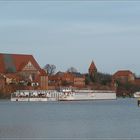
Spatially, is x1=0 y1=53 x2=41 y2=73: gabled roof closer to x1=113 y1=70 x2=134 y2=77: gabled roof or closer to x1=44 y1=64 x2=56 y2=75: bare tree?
x1=44 y1=64 x2=56 y2=75: bare tree

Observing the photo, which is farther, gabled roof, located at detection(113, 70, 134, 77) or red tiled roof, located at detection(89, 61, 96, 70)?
gabled roof, located at detection(113, 70, 134, 77)

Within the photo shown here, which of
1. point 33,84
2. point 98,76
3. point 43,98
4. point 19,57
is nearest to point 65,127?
point 43,98

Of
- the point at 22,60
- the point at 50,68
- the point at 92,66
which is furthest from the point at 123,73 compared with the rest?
the point at 22,60

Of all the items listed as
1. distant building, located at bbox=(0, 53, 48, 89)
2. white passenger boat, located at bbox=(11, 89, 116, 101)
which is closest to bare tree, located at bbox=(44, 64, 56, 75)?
distant building, located at bbox=(0, 53, 48, 89)

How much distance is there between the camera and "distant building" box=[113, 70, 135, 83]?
Result: 18873cm

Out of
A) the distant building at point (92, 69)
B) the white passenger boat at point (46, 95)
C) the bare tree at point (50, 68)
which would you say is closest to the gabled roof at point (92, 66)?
the distant building at point (92, 69)

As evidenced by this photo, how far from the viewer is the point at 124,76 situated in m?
195

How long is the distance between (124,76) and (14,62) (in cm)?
5685

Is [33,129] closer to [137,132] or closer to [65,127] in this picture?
[65,127]

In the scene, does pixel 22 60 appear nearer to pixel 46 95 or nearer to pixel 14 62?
pixel 14 62

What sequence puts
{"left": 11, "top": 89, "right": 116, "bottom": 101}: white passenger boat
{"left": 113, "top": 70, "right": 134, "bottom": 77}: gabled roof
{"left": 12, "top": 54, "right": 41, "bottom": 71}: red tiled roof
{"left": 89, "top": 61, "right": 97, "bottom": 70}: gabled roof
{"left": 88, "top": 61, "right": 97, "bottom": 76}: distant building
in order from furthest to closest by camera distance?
{"left": 113, "top": 70, "right": 134, "bottom": 77}: gabled roof
{"left": 89, "top": 61, "right": 97, "bottom": 70}: gabled roof
{"left": 88, "top": 61, "right": 97, "bottom": 76}: distant building
{"left": 12, "top": 54, "right": 41, "bottom": 71}: red tiled roof
{"left": 11, "top": 89, "right": 116, "bottom": 101}: white passenger boat

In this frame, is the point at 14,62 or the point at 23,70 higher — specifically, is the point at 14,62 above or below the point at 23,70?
above

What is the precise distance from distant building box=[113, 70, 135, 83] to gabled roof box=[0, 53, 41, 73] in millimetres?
45291

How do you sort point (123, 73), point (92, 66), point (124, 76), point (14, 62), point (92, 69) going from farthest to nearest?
point (123, 73) → point (124, 76) → point (92, 66) → point (92, 69) → point (14, 62)
